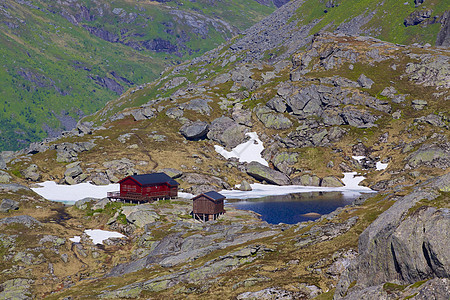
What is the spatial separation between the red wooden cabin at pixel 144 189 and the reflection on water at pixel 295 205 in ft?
60.2

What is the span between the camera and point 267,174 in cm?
15725

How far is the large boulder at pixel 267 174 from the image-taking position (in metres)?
156

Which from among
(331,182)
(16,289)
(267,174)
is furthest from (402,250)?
(267,174)

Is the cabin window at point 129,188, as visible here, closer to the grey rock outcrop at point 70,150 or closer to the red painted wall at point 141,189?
the red painted wall at point 141,189

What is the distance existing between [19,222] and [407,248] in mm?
77367

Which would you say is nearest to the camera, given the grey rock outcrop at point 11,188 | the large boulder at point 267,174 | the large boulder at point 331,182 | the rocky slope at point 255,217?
the rocky slope at point 255,217

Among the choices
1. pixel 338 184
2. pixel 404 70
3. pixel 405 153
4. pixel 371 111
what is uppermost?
pixel 404 70

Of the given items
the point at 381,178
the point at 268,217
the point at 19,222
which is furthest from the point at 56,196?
the point at 381,178

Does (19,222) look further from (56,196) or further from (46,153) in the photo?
(46,153)

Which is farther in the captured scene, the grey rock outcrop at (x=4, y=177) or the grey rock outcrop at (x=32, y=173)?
the grey rock outcrop at (x=32, y=173)

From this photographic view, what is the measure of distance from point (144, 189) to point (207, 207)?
22.4m

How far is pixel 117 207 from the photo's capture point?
104375 millimetres

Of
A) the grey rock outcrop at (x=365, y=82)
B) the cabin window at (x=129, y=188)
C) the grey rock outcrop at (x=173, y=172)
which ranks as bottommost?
the grey rock outcrop at (x=173, y=172)

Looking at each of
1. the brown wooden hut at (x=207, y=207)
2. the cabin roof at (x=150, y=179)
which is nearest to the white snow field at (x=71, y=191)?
the cabin roof at (x=150, y=179)
